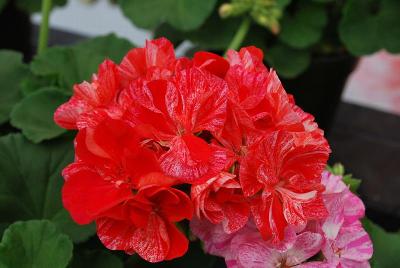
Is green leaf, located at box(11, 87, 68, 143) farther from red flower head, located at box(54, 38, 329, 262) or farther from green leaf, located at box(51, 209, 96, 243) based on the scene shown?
red flower head, located at box(54, 38, 329, 262)

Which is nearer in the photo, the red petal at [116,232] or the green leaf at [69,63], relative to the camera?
the red petal at [116,232]

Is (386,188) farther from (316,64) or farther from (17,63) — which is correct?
(17,63)

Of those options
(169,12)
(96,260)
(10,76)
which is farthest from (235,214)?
(169,12)

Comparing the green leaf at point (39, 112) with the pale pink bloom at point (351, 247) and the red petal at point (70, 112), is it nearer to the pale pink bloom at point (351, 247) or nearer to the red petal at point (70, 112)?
the red petal at point (70, 112)

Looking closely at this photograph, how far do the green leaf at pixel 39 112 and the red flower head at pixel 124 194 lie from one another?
310mm

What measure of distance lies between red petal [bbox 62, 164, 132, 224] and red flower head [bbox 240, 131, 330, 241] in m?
0.09

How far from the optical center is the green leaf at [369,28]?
1.28 meters

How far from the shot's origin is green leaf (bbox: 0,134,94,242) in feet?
2.44

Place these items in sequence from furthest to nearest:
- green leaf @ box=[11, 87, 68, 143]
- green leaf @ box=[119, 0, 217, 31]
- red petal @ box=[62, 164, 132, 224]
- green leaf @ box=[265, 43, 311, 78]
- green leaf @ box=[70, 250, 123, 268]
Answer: green leaf @ box=[265, 43, 311, 78] < green leaf @ box=[119, 0, 217, 31] < green leaf @ box=[11, 87, 68, 143] < green leaf @ box=[70, 250, 123, 268] < red petal @ box=[62, 164, 132, 224]

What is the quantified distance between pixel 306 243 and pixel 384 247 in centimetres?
20

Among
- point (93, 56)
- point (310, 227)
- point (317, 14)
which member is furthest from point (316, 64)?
point (310, 227)

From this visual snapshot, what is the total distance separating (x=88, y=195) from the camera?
50 centimetres

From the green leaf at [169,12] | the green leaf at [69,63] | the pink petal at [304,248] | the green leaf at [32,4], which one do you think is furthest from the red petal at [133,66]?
the green leaf at [32,4]

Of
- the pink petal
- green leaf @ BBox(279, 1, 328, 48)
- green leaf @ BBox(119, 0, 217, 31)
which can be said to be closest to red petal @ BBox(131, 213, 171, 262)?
the pink petal
